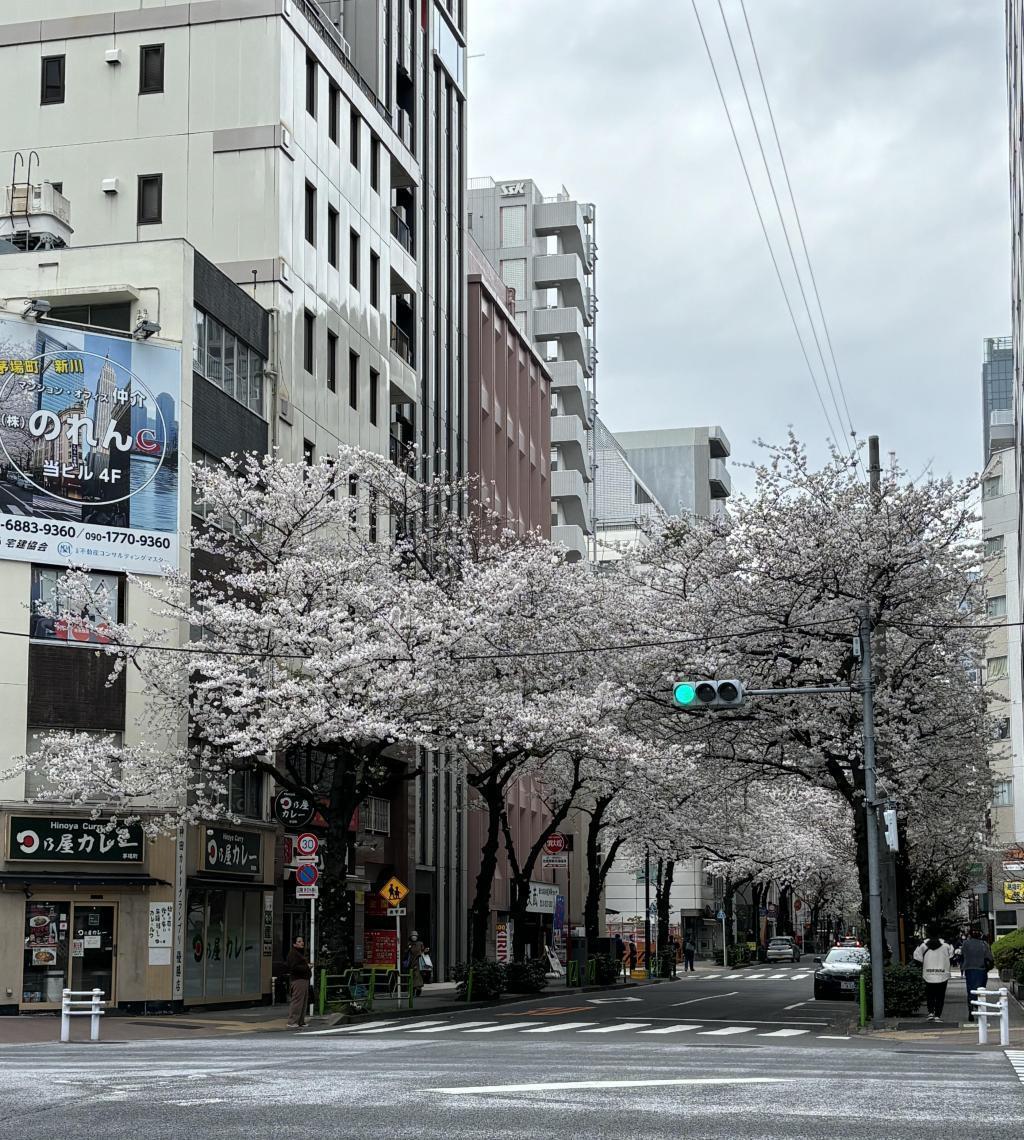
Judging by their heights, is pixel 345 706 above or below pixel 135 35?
below

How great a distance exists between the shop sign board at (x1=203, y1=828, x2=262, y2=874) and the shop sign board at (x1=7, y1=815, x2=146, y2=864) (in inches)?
→ 86.9

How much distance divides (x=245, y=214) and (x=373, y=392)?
873 centimetres

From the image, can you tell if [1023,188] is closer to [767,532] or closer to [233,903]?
[767,532]

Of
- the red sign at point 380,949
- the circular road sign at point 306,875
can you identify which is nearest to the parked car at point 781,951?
the red sign at point 380,949

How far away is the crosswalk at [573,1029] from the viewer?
2773 cm

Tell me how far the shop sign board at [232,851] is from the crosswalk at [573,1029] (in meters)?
6.72

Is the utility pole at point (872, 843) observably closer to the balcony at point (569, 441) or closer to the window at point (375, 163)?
the window at point (375, 163)

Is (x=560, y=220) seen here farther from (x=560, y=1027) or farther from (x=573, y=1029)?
(x=573, y=1029)

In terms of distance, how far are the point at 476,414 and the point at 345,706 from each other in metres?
36.8

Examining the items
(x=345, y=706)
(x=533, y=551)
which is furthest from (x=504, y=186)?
(x=345, y=706)

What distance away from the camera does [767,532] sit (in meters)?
35.0

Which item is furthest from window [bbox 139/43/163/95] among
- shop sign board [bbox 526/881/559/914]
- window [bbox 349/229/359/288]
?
shop sign board [bbox 526/881/559/914]

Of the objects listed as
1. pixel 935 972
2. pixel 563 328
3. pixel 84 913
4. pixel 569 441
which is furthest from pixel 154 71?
pixel 563 328

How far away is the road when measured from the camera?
40.3ft
